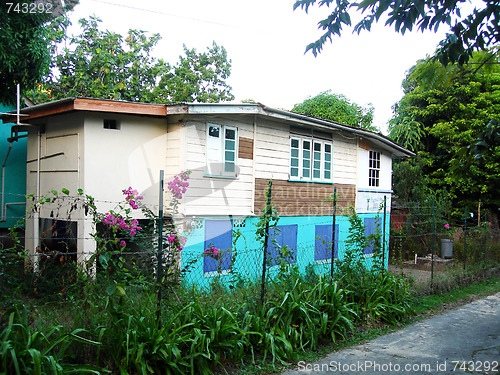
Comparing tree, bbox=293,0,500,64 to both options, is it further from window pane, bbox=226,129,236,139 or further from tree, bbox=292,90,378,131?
tree, bbox=292,90,378,131

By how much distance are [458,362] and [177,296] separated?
12.4 feet

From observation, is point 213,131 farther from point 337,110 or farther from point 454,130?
point 337,110

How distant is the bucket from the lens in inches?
621

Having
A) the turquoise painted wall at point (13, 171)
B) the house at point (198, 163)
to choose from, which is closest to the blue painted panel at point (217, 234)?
the house at point (198, 163)

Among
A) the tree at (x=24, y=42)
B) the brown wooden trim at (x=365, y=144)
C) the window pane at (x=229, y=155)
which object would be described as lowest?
the window pane at (x=229, y=155)

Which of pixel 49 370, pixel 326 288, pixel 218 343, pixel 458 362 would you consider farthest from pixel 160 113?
pixel 458 362

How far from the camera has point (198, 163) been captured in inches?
398

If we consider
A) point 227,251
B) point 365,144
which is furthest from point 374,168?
point 227,251

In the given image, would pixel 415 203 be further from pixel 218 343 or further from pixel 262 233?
pixel 218 343

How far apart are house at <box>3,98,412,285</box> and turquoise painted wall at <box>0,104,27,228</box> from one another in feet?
4.70

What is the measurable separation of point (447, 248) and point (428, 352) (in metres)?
10.7

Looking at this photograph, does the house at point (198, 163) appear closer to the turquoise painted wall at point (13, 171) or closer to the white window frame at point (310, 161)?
the white window frame at point (310, 161)

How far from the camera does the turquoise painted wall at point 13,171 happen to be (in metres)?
12.6

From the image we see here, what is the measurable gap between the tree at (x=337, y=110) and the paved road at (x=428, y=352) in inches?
815
